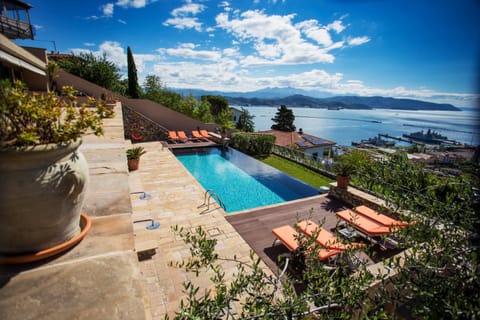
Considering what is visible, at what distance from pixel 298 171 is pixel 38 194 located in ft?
35.3

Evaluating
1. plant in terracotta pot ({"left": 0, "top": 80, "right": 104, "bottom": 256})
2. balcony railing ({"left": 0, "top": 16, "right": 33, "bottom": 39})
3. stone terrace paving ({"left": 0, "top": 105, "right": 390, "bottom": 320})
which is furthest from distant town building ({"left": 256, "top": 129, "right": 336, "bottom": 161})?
plant in terracotta pot ({"left": 0, "top": 80, "right": 104, "bottom": 256})

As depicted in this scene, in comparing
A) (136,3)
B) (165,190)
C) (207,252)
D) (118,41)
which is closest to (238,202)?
(165,190)

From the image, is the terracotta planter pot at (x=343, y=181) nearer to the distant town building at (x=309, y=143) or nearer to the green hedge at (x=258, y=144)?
the green hedge at (x=258, y=144)

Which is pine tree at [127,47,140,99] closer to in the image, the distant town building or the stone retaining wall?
the stone retaining wall

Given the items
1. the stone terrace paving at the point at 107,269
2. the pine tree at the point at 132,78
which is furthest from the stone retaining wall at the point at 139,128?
the stone terrace paving at the point at 107,269

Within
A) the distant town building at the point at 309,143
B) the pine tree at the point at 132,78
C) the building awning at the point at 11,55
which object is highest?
the pine tree at the point at 132,78

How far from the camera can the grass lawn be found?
32.1ft

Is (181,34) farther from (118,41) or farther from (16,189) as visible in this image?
(16,189)

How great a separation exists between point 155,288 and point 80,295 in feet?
9.13

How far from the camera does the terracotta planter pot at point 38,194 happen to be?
3.75ft

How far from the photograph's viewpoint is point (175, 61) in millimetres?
32562

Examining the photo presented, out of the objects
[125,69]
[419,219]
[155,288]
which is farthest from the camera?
[125,69]

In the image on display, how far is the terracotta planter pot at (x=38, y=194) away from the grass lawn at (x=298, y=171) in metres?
8.99

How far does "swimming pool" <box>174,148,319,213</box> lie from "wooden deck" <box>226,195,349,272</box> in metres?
1.44
